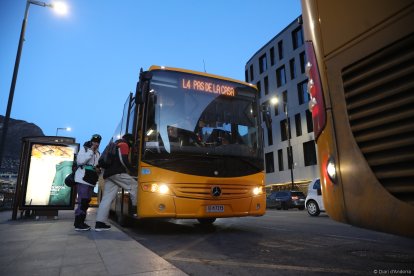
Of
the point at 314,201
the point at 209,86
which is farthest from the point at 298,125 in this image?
the point at 209,86

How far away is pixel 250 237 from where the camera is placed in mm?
6152

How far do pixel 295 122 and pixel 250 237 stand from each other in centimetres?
2956

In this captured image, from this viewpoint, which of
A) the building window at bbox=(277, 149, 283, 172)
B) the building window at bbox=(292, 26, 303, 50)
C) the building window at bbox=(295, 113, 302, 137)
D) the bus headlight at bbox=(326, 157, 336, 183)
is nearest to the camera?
the bus headlight at bbox=(326, 157, 336, 183)

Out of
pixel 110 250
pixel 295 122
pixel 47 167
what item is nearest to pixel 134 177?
pixel 110 250

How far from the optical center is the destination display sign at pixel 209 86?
22.7ft

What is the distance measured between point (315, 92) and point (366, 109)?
546 millimetres

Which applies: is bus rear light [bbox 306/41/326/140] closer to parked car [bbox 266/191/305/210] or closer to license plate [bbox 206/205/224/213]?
license plate [bbox 206/205/224/213]

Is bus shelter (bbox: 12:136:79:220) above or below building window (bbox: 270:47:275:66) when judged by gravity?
below

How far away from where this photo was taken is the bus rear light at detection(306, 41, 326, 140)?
2.37m

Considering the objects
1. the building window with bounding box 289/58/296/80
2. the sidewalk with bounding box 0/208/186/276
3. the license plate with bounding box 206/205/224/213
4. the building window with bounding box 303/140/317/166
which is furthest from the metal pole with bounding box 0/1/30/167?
the building window with bounding box 289/58/296/80

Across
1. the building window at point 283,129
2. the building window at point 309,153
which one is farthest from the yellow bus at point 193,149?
the building window at point 283,129

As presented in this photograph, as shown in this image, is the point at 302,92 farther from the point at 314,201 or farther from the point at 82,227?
the point at 82,227

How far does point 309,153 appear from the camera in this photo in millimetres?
31766

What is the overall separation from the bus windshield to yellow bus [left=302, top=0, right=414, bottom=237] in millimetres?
4117
